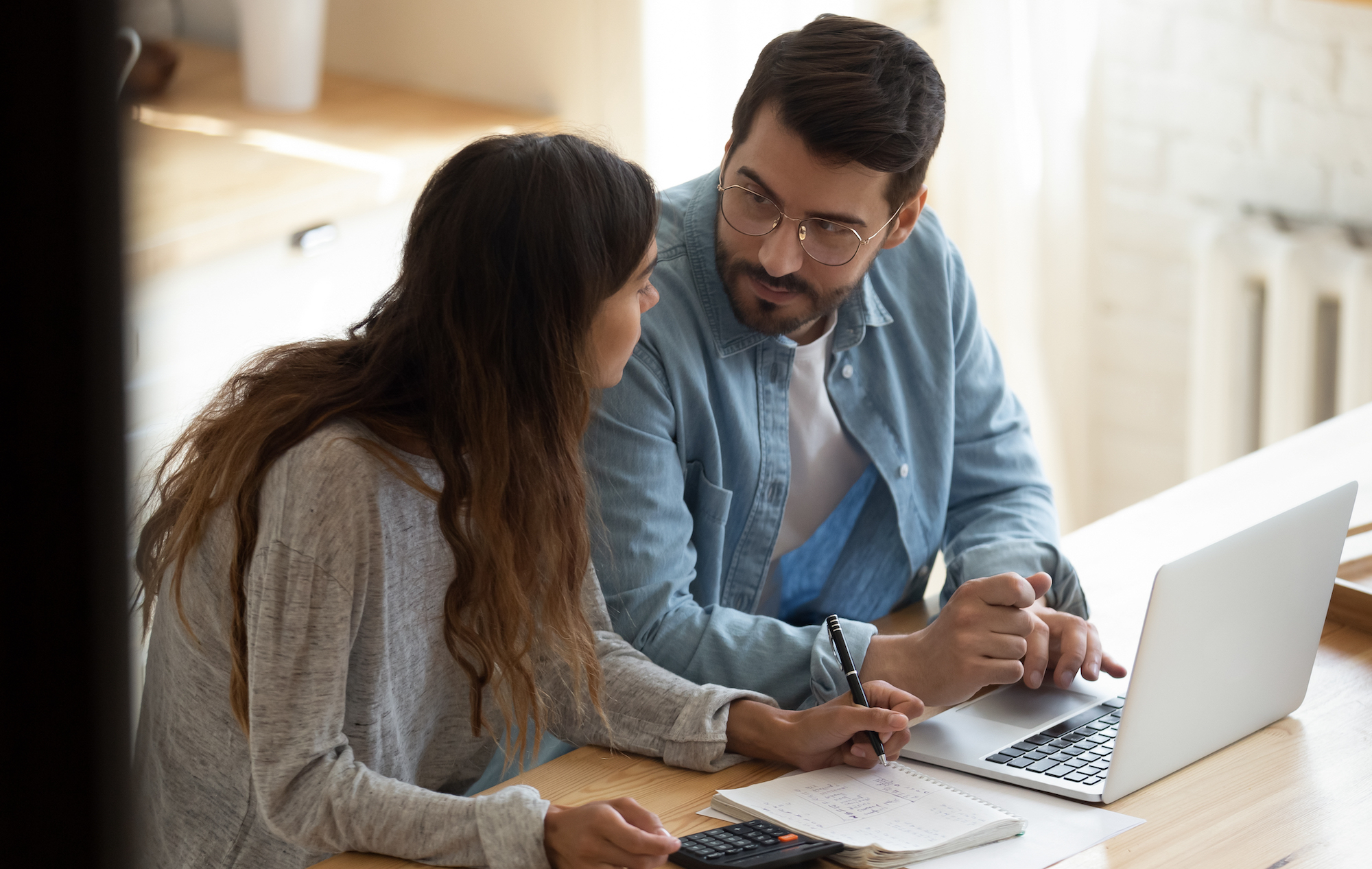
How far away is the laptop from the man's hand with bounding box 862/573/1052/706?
0.12 ft

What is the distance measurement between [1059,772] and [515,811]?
41 cm

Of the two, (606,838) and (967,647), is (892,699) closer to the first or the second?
(967,647)

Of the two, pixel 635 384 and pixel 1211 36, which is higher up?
pixel 1211 36

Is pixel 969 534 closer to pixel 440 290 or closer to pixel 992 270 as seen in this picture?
pixel 440 290

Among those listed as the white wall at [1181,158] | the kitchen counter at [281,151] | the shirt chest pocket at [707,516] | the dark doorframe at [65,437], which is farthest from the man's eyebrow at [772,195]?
the white wall at [1181,158]

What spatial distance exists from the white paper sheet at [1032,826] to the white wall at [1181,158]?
5.38ft

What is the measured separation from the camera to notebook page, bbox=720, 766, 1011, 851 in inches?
35.1

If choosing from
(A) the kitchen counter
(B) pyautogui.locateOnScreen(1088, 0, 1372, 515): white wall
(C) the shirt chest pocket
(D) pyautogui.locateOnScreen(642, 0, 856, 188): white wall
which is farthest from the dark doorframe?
(B) pyautogui.locateOnScreen(1088, 0, 1372, 515): white wall

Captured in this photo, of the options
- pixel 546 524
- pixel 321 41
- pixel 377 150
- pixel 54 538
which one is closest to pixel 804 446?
pixel 546 524

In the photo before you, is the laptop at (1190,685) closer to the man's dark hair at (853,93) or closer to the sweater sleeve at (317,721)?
the sweater sleeve at (317,721)

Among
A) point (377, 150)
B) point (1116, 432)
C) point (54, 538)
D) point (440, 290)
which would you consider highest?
point (54, 538)

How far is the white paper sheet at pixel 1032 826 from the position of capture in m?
0.87

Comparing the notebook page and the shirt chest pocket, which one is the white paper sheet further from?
the shirt chest pocket

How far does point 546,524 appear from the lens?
959 mm
